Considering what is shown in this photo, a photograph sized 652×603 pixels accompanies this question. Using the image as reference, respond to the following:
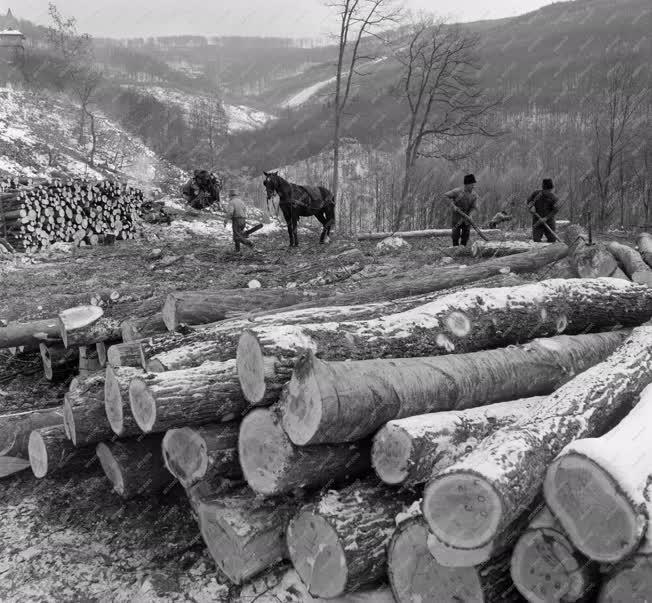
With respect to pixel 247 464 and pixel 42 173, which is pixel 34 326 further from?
pixel 42 173

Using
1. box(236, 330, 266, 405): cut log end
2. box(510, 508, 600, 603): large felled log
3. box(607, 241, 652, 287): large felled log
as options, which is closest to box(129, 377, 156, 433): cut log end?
box(236, 330, 266, 405): cut log end

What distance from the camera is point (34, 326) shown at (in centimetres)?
503

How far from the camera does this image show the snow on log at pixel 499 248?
8.61 meters

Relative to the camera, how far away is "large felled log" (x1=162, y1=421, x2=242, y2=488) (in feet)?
9.21

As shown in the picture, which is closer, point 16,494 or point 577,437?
point 577,437

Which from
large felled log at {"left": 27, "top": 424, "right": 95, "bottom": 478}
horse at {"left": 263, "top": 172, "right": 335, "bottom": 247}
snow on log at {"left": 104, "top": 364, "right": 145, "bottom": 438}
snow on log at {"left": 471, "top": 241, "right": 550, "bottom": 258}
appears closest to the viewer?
snow on log at {"left": 104, "top": 364, "right": 145, "bottom": 438}

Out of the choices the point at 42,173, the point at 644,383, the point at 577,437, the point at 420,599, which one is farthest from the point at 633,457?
the point at 42,173

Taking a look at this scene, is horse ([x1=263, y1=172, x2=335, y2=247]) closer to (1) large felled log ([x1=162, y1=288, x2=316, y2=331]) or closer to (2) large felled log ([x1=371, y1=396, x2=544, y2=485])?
(1) large felled log ([x1=162, y1=288, x2=316, y2=331])

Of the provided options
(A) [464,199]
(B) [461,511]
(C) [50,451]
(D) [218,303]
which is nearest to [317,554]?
(B) [461,511]

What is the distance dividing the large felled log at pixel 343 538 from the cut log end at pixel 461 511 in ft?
1.58

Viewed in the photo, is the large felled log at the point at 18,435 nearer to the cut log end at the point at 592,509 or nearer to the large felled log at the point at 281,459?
the large felled log at the point at 281,459

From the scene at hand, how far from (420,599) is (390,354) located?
1276mm

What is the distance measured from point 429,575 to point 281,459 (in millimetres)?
809

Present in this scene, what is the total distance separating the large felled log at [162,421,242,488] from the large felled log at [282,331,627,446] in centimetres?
57
